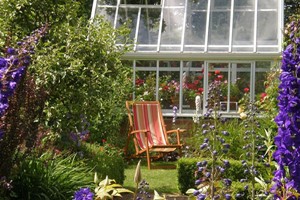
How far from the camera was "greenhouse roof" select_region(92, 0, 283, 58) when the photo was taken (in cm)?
1154

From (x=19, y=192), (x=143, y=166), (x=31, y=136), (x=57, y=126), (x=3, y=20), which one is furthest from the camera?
(x=143, y=166)

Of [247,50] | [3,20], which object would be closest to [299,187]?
[3,20]

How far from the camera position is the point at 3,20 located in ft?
21.9

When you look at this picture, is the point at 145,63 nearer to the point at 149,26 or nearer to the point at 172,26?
the point at 149,26

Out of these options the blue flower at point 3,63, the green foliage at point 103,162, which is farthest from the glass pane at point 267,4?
the blue flower at point 3,63

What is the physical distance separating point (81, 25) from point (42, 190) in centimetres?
294

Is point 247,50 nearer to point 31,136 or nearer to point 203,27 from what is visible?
point 203,27

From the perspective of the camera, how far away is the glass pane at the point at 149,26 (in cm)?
1198

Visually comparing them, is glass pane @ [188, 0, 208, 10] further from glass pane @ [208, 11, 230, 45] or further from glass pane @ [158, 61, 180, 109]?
glass pane @ [158, 61, 180, 109]

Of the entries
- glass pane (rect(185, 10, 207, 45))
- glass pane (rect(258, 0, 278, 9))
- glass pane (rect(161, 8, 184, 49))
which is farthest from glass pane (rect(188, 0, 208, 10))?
glass pane (rect(258, 0, 278, 9))

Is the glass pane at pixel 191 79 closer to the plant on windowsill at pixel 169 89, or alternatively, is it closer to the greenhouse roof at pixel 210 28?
the plant on windowsill at pixel 169 89

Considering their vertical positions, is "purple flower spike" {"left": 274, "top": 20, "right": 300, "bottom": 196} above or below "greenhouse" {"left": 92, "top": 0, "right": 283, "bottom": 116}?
below

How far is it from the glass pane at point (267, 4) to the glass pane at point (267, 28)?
0.15m

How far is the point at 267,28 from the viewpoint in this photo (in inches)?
456
